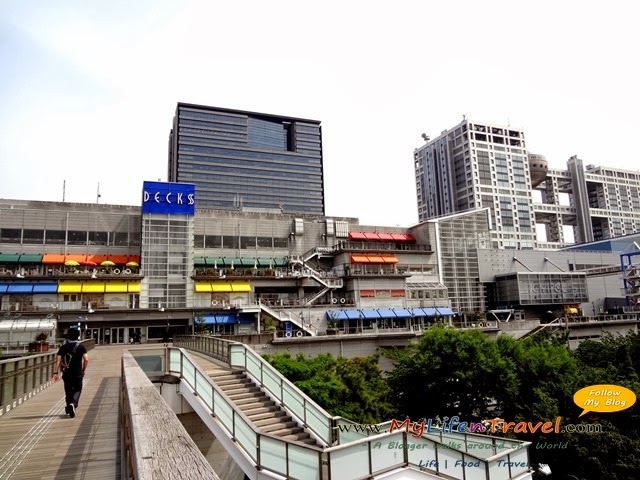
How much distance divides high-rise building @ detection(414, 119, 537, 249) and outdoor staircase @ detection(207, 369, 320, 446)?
10665 centimetres

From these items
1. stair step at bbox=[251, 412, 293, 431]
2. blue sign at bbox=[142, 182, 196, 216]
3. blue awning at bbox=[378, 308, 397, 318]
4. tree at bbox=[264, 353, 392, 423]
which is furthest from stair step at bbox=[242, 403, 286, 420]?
blue sign at bbox=[142, 182, 196, 216]

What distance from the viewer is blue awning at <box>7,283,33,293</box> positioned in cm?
4293

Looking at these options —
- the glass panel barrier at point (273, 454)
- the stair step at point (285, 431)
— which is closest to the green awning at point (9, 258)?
the stair step at point (285, 431)

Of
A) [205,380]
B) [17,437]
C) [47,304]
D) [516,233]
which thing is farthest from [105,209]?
[516,233]

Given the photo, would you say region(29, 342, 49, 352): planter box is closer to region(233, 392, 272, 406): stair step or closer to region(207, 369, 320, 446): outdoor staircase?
region(207, 369, 320, 446): outdoor staircase

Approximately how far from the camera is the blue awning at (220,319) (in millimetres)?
46656

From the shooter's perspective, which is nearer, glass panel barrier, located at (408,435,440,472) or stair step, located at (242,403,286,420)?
glass panel barrier, located at (408,435,440,472)

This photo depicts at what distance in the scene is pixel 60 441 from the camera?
6.96m

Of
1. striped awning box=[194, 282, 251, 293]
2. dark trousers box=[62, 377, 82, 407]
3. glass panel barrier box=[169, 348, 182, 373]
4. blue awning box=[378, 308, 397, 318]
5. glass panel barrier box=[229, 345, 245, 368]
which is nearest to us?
dark trousers box=[62, 377, 82, 407]

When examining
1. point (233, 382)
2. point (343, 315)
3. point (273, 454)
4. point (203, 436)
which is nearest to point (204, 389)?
point (233, 382)

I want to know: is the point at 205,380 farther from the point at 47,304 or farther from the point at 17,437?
the point at 47,304

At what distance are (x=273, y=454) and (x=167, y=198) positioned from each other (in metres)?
43.1

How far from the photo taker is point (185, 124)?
124062 millimetres

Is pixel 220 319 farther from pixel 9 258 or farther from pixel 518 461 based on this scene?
pixel 518 461
